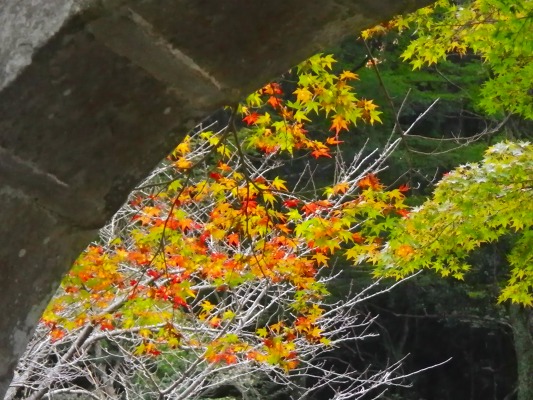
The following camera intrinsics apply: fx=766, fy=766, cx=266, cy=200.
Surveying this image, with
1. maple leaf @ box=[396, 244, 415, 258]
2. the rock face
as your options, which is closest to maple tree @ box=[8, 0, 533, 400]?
maple leaf @ box=[396, 244, 415, 258]

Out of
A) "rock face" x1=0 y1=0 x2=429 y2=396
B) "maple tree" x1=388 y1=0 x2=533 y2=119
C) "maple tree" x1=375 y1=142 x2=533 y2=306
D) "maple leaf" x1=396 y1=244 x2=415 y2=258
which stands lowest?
"maple leaf" x1=396 y1=244 x2=415 y2=258

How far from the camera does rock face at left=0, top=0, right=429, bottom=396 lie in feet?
2.59

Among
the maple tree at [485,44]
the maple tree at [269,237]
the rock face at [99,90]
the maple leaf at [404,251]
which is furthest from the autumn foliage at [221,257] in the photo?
the rock face at [99,90]

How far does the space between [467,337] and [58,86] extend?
12.3 meters

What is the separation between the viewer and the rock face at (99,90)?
790 millimetres

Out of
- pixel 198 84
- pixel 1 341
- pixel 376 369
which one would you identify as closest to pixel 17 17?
pixel 198 84

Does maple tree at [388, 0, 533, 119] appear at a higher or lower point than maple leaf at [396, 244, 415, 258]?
Result: higher

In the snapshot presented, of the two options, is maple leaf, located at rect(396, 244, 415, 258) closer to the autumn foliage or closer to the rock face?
the autumn foliage

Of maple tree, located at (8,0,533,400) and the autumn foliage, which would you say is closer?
the autumn foliage

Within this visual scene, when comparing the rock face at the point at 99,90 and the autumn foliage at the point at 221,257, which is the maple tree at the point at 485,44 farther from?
the rock face at the point at 99,90

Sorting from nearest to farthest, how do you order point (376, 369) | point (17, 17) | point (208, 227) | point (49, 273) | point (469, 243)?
point (17, 17) < point (49, 273) < point (208, 227) < point (469, 243) < point (376, 369)

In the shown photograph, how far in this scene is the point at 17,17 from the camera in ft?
2.59

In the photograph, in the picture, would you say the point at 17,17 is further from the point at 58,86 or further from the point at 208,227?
the point at 208,227

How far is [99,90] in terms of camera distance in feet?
2.71
